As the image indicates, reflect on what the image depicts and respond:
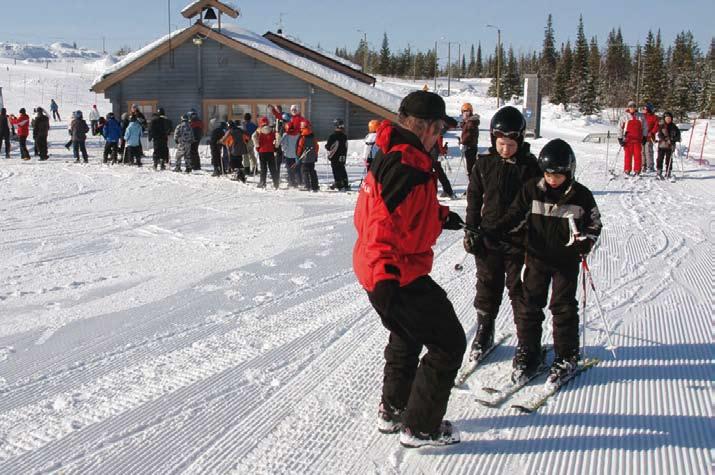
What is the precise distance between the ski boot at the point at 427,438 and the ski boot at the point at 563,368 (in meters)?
1.04

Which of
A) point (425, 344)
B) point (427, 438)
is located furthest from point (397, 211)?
point (427, 438)

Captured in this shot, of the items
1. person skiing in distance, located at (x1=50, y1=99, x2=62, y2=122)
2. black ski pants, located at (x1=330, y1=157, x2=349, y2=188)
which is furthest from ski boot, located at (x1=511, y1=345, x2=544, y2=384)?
person skiing in distance, located at (x1=50, y1=99, x2=62, y2=122)

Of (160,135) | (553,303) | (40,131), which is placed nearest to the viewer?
(553,303)

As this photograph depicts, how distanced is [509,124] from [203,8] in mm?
23640

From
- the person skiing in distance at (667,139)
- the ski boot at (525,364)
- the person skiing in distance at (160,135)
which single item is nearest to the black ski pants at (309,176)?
the person skiing in distance at (160,135)

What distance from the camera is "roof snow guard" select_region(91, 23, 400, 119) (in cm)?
2392

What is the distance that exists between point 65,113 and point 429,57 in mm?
66946

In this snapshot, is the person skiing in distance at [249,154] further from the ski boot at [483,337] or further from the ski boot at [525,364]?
the ski boot at [525,364]

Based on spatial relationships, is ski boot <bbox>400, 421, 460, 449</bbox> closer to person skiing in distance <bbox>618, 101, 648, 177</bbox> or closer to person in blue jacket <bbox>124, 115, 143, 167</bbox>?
person skiing in distance <bbox>618, 101, 648, 177</bbox>

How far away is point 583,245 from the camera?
371 cm

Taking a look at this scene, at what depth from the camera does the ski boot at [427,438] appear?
318 cm

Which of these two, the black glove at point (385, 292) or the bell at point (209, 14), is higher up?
the bell at point (209, 14)

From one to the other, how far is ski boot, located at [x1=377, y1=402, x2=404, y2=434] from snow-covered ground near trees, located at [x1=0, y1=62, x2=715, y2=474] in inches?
3.3

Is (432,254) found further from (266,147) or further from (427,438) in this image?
(266,147)
